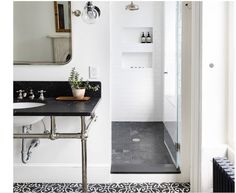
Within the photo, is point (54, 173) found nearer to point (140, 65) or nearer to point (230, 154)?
point (230, 154)

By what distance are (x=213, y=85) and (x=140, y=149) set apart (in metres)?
1.66

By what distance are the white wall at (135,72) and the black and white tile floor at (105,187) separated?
2588 millimetres

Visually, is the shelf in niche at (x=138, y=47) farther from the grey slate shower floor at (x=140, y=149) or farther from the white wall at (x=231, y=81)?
the white wall at (x=231, y=81)

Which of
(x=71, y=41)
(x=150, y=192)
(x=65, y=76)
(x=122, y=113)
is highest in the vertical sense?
(x=71, y=41)

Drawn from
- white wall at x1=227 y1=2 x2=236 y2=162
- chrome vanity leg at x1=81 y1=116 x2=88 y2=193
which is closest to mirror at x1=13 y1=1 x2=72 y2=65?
chrome vanity leg at x1=81 y1=116 x2=88 y2=193

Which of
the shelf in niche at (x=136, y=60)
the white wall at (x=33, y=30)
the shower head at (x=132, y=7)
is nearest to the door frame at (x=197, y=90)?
the white wall at (x=33, y=30)

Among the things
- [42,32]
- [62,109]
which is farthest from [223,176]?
[42,32]

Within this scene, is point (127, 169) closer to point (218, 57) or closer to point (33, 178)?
point (33, 178)

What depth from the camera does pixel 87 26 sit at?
8.80 ft

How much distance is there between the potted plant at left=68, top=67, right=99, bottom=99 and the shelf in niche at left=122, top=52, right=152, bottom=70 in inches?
104

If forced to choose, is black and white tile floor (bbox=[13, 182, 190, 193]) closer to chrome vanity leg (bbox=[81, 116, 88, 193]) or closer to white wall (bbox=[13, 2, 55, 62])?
chrome vanity leg (bbox=[81, 116, 88, 193])

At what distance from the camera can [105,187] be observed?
2670 millimetres
